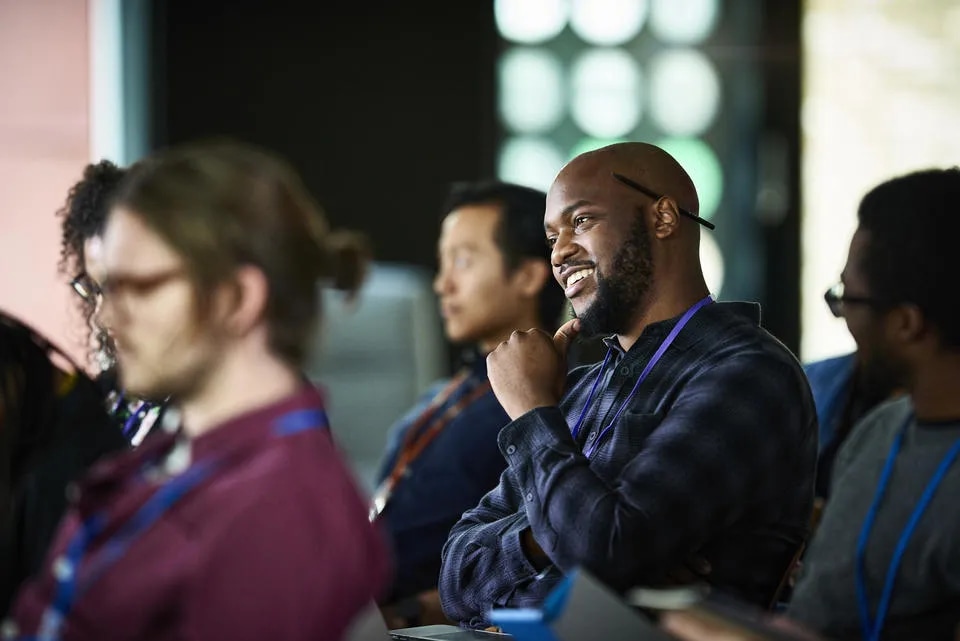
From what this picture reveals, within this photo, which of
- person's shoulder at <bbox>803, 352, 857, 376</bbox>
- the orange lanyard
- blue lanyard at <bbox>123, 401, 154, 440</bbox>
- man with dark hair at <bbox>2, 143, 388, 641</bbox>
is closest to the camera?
man with dark hair at <bbox>2, 143, 388, 641</bbox>

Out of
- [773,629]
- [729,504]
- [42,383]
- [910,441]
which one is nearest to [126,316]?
[42,383]

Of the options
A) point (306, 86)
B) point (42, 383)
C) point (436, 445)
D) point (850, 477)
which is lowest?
point (436, 445)

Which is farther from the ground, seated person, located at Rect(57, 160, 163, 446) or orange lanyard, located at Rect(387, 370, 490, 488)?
seated person, located at Rect(57, 160, 163, 446)

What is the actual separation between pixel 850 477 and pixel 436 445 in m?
1.41

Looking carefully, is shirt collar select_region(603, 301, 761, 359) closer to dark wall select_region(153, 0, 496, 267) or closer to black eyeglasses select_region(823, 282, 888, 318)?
black eyeglasses select_region(823, 282, 888, 318)

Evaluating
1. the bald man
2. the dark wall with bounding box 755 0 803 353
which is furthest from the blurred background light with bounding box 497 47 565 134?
the bald man

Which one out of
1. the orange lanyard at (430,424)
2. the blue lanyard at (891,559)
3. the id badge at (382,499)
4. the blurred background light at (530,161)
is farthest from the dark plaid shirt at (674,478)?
the blurred background light at (530,161)

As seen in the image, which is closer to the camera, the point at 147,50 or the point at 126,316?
the point at 126,316

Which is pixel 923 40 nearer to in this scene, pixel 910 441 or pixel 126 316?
pixel 910 441

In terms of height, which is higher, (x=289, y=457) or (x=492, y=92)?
(x=492, y=92)

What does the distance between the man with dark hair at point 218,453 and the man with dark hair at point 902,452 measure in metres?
0.83

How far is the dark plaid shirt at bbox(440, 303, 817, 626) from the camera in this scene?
188 centimetres

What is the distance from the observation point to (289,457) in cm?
137

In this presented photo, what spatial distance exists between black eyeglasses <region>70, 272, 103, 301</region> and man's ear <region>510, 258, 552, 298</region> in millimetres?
1220
